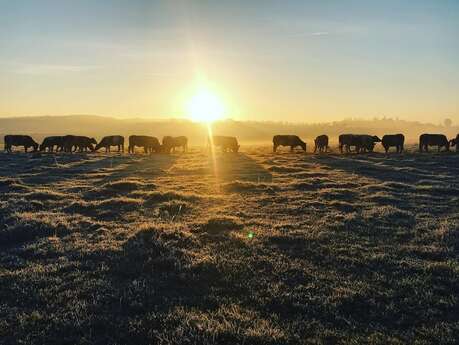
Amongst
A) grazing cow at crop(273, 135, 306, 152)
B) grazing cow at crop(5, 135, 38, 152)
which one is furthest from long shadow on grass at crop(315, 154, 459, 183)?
grazing cow at crop(5, 135, 38, 152)

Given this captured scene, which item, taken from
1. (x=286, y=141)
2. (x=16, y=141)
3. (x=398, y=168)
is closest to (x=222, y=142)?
(x=286, y=141)

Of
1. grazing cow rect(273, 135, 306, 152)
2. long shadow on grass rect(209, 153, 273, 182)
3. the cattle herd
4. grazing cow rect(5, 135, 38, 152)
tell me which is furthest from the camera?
grazing cow rect(273, 135, 306, 152)

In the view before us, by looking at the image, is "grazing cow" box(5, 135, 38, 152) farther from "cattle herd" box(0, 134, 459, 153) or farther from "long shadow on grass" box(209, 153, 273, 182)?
"long shadow on grass" box(209, 153, 273, 182)

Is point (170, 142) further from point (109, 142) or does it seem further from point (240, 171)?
point (240, 171)

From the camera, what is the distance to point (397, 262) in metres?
11.6

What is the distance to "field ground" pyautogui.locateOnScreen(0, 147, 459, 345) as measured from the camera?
328 inches

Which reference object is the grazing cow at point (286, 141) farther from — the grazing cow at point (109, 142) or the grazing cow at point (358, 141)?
the grazing cow at point (109, 142)

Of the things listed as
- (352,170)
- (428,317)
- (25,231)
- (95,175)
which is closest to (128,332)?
(428,317)

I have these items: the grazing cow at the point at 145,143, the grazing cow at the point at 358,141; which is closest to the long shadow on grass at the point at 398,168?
the grazing cow at the point at 358,141

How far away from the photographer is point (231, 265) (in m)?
11.4

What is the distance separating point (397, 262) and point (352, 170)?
2011 cm

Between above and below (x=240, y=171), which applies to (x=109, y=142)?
above

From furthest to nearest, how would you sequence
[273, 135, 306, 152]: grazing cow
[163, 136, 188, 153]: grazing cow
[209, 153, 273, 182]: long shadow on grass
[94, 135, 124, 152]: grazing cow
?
[94, 135, 124, 152]: grazing cow < [273, 135, 306, 152]: grazing cow < [163, 136, 188, 153]: grazing cow < [209, 153, 273, 182]: long shadow on grass

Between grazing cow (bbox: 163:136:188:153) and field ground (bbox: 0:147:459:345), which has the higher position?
grazing cow (bbox: 163:136:188:153)
